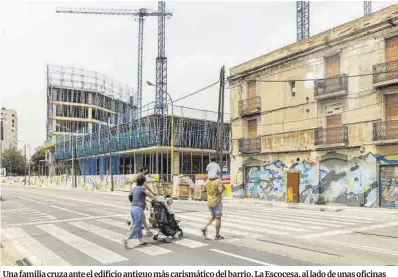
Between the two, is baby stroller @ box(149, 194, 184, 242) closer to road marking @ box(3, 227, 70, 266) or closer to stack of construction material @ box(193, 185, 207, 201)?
road marking @ box(3, 227, 70, 266)

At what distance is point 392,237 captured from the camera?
11.7 m

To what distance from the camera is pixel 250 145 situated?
3281 cm

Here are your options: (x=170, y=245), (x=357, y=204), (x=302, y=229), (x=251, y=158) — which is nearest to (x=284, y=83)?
(x=251, y=158)

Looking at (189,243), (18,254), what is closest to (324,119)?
(189,243)

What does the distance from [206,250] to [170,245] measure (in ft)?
3.29

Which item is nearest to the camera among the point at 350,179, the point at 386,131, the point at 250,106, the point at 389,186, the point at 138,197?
the point at 138,197

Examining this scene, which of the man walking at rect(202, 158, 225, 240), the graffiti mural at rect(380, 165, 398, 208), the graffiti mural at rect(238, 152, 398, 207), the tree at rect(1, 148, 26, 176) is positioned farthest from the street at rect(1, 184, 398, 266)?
the tree at rect(1, 148, 26, 176)

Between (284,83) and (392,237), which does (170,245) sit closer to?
(392,237)

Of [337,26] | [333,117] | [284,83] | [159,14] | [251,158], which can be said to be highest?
[159,14]

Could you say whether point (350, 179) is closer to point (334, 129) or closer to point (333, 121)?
point (334, 129)

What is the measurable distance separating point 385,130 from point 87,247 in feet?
60.1

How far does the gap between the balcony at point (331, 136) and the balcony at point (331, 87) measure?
78.0 inches

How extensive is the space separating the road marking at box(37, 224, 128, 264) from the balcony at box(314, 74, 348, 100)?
1851cm

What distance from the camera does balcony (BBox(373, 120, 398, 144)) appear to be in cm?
2256
